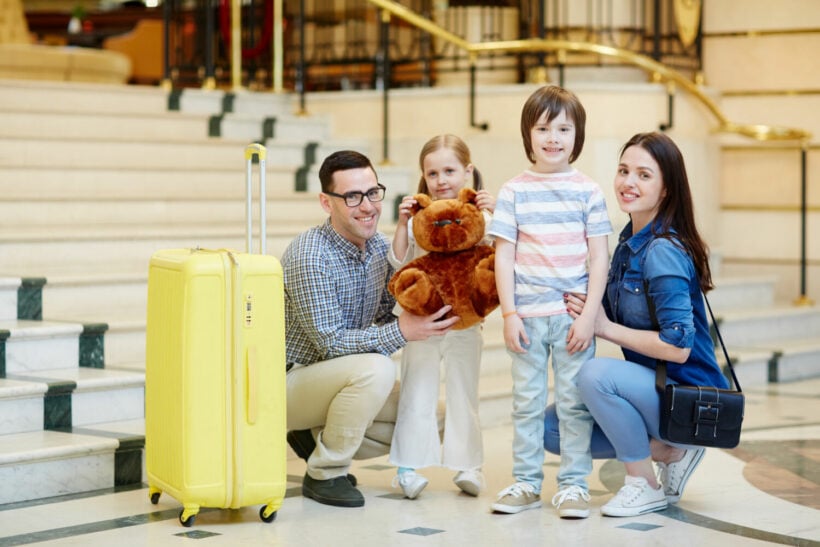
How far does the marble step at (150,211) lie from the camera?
552 centimetres

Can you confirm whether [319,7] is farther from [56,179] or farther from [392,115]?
[56,179]

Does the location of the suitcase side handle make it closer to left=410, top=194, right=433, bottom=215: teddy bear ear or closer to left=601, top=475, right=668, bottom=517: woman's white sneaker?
left=410, top=194, right=433, bottom=215: teddy bear ear

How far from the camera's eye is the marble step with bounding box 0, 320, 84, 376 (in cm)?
417

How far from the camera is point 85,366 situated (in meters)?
4.37

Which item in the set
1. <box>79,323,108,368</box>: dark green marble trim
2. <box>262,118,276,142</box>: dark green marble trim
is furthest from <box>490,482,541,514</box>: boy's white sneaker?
<box>262,118,276,142</box>: dark green marble trim

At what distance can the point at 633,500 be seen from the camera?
11.5 ft

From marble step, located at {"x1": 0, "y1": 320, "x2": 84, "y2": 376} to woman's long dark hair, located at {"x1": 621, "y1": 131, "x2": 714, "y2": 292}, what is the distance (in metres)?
1.95

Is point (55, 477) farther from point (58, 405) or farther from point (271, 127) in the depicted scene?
point (271, 127)

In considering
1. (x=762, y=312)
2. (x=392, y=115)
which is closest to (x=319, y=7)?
(x=392, y=115)

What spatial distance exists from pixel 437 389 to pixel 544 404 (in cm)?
33

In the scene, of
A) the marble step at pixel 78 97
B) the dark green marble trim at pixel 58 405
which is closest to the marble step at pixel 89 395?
the dark green marble trim at pixel 58 405

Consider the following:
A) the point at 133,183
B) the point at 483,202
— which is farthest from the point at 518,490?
the point at 133,183

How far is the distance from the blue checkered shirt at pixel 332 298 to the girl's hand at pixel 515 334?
0.29 meters

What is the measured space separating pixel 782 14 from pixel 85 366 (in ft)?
15.4
